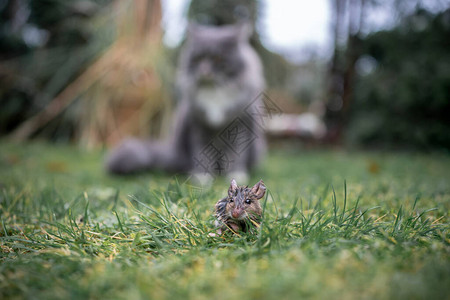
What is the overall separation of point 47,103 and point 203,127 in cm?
493

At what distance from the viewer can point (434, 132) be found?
606 cm

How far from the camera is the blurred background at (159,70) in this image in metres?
6.19

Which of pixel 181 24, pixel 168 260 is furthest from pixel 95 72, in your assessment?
pixel 168 260

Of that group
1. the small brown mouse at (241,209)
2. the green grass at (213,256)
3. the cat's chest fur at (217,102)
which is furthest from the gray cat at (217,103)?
the small brown mouse at (241,209)

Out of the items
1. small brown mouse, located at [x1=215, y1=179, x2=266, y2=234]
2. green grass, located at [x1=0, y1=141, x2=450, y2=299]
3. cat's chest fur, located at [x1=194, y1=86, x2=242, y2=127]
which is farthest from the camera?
cat's chest fur, located at [x1=194, y1=86, x2=242, y2=127]

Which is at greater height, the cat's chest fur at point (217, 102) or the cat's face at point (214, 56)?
the cat's face at point (214, 56)

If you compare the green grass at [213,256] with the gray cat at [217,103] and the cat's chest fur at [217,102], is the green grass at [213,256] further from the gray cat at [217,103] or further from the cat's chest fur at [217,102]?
the cat's chest fur at [217,102]

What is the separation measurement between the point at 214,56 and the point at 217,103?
0.53 m

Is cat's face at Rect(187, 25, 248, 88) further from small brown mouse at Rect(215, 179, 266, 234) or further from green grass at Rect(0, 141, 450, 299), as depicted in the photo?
small brown mouse at Rect(215, 179, 266, 234)

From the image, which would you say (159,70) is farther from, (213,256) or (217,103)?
(213,256)

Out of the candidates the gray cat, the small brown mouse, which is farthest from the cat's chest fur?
the small brown mouse

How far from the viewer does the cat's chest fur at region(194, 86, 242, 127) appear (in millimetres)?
4051

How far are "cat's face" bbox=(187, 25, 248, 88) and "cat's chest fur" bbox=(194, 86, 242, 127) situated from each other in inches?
3.3

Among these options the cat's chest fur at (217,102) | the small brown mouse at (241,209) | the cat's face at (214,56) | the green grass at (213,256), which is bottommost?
the green grass at (213,256)
